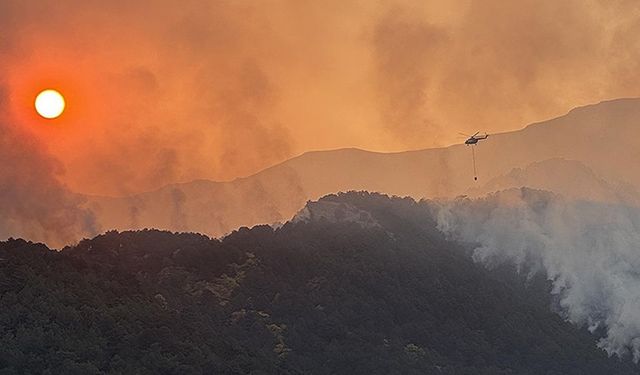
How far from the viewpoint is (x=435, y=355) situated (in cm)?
19388

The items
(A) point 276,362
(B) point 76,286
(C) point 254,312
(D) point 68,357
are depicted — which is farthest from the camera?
(C) point 254,312

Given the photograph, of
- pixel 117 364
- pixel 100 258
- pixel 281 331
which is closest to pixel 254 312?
pixel 281 331

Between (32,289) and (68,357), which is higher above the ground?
(32,289)

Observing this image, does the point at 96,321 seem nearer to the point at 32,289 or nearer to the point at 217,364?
the point at 32,289

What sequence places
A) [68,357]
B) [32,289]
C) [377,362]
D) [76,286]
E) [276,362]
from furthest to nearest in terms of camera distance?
1. [377,362]
2. [276,362]
3. [76,286]
4. [32,289]
5. [68,357]

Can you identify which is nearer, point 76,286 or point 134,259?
point 76,286

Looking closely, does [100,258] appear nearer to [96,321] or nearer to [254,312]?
[254,312]

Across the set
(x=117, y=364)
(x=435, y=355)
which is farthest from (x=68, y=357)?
(x=435, y=355)

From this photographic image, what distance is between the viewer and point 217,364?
427 ft

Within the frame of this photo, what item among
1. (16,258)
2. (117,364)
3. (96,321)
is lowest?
(117,364)

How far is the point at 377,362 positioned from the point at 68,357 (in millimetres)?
79576

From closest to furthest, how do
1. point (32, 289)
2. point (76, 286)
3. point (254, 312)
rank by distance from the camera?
point (32, 289) → point (76, 286) → point (254, 312)

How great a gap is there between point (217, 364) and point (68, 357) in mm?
25779

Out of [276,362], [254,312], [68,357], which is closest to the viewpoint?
[68,357]
